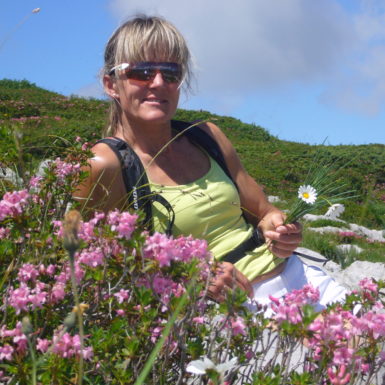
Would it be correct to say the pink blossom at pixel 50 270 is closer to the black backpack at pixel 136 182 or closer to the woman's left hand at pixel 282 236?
the black backpack at pixel 136 182

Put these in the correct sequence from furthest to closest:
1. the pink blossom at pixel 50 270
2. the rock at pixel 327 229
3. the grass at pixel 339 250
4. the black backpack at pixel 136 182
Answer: the rock at pixel 327 229
the grass at pixel 339 250
the black backpack at pixel 136 182
the pink blossom at pixel 50 270

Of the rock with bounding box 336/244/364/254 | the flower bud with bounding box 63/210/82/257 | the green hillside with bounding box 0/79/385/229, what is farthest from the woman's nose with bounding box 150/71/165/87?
the green hillside with bounding box 0/79/385/229

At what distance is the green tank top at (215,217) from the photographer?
329 cm

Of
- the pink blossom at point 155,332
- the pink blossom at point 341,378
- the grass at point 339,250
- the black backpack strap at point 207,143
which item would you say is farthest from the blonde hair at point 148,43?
the grass at point 339,250

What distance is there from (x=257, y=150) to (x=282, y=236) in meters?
20.3

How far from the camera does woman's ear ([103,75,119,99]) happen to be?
3.70 metres

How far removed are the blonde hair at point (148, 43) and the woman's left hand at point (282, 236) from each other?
104 cm

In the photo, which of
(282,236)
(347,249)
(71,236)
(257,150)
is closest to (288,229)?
(282,236)

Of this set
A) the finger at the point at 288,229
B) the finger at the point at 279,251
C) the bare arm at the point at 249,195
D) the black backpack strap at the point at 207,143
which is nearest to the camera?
the finger at the point at 288,229

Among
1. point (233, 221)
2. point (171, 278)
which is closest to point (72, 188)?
point (171, 278)

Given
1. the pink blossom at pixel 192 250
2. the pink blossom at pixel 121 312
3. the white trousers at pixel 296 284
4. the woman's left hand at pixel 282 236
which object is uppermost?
the woman's left hand at pixel 282 236

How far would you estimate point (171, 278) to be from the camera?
171 centimetres

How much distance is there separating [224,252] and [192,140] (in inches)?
32.7

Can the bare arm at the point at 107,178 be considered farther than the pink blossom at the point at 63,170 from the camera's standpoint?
Yes
